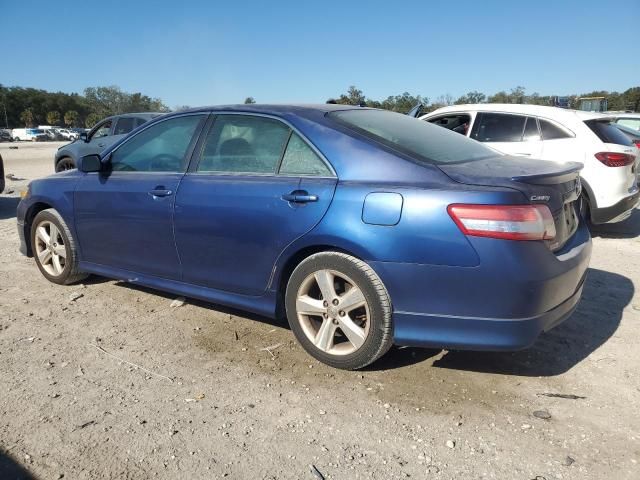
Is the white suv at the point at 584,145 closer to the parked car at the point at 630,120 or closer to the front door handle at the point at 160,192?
the front door handle at the point at 160,192

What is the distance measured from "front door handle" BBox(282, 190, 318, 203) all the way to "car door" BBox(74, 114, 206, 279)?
1006 mm

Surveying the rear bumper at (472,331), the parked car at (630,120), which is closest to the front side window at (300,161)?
the rear bumper at (472,331)

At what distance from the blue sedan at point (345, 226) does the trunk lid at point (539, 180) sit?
1 cm

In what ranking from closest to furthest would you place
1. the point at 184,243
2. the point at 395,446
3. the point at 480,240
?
1. the point at 395,446
2. the point at 480,240
3. the point at 184,243

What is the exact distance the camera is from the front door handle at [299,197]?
3168 mm

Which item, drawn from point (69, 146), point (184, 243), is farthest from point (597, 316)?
point (69, 146)

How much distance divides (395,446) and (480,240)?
1.08 metres

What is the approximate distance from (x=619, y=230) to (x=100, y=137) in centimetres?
1027

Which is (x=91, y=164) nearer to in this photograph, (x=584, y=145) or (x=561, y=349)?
(x=561, y=349)

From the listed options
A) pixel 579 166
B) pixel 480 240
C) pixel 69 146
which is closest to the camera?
pixel 480 240

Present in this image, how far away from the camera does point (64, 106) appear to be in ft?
323

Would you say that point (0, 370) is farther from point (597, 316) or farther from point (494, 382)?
point (597, 316)

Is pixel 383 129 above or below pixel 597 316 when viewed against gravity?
above

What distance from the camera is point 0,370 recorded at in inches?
128
